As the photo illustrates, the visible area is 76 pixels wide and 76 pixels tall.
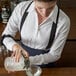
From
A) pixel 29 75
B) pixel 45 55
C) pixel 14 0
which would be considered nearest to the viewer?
pixel 29 75

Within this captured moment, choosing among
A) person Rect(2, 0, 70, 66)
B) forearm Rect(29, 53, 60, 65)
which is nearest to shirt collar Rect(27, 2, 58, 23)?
person Rect(2, 0, 70, 66)

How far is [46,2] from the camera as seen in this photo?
1202mm

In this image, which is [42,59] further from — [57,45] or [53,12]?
[53,12]

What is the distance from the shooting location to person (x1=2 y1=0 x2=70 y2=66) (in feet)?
4.48

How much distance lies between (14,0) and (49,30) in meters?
0.66

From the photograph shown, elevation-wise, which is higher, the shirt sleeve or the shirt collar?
the shirt collar

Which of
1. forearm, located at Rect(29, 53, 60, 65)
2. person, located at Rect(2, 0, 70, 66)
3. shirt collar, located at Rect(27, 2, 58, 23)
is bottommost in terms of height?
forearm, located at Rect(29, 53, 60, 65)

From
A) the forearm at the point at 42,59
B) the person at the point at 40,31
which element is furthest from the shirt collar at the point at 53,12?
the forearm at the point at 42,59

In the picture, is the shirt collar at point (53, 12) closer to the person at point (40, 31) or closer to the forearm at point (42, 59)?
the person at point (40, 31)

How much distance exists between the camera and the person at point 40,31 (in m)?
1.37

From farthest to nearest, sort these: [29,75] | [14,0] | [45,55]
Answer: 1. [14,0]
2. [45,55]
3. [29,75]

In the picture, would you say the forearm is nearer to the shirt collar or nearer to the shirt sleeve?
the shirt sleeve

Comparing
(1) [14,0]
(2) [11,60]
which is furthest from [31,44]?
(1) [14,0]

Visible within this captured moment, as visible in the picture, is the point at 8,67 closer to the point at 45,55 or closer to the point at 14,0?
the point at 45,55
